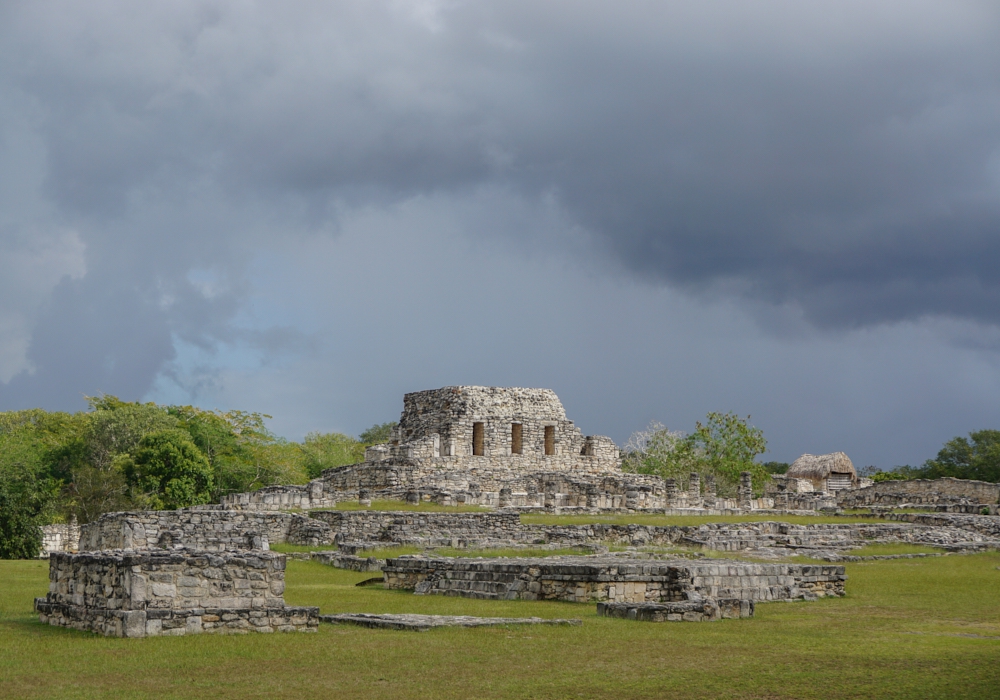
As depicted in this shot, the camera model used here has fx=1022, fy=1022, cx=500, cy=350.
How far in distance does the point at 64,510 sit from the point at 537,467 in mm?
19458

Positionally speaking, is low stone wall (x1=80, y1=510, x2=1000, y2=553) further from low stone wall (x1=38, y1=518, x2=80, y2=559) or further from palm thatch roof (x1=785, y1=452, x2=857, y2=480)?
palm thatch roof (x1=785, y1=452, x2=857, y2=480)

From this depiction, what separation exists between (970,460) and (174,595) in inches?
3039

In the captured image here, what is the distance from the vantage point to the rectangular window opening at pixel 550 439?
4159 cm

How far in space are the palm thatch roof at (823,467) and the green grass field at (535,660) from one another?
4494 cm

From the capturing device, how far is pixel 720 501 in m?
38.6

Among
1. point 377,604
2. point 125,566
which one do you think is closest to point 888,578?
point 377,604

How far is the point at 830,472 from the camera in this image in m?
57.5

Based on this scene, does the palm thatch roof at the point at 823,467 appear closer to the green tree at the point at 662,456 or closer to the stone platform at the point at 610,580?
the green tree at the point at 662,456

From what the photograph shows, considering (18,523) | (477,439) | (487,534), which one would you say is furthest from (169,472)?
(487,534)

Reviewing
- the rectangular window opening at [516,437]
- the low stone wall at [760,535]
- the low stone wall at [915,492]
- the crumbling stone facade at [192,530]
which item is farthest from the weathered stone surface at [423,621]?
the low stone wall at [915,492]

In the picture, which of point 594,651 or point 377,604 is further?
point 377,604

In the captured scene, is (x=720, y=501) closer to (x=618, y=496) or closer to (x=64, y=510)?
(x=618, y=496)

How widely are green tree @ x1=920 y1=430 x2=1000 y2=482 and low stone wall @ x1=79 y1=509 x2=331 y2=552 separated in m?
56.7

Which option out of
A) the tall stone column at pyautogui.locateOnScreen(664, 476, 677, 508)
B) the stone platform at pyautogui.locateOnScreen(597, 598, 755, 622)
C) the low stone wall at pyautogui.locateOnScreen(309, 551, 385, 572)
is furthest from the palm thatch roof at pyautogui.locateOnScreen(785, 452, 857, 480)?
the stone platform at pyautogui.locateOnScreen(597, 598, 755, 622)
